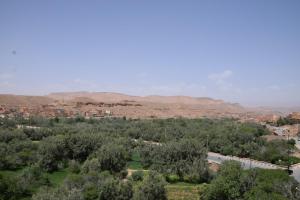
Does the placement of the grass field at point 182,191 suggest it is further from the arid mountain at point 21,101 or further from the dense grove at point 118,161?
the arid mountain at point 21,101

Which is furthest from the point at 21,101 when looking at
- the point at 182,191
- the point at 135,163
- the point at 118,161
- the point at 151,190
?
the point at 151,190

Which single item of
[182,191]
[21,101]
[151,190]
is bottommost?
[182,191]

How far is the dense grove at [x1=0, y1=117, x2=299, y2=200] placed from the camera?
1022 inches

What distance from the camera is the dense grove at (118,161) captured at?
25969 mm

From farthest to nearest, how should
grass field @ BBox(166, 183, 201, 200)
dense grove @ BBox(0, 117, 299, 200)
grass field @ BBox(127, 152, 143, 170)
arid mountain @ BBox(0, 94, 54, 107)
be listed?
arid mountain @ BBox(0, 94, 54, 107), grass field @ BBox(127, 152, 143, 170), grass field @ BBox(166, 183, 201, 200), dense grove @ BBox(0, 117, 299, 200)

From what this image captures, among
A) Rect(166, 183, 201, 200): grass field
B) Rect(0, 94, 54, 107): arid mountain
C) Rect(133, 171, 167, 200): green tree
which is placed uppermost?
Rect(0, 94, 54, 107): arid mountain

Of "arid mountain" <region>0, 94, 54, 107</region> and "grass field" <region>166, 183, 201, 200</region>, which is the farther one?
"arid mountain" <region>0, 94, 54, 107</region>

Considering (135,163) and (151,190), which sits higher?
(151,190)

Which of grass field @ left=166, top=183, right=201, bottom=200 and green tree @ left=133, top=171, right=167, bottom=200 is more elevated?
green tree @ left=133, top=171, right=167, bottom=200

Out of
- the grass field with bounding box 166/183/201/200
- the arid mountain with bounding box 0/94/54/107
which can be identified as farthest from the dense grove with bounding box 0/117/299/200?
the arid mountain with bounding box 0/94/54/107

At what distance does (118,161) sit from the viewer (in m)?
36.8

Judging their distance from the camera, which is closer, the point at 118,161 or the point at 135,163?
the point at 118,161

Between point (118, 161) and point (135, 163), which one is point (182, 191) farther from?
point (135, 163)

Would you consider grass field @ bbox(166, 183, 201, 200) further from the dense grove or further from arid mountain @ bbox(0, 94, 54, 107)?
arid mountain @ bbox(0, 94, 54, 107)
